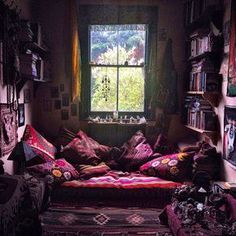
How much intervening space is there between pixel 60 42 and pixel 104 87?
94 cm

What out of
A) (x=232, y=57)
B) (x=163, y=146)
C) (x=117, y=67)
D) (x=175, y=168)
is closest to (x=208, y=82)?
(x=232, y=57)

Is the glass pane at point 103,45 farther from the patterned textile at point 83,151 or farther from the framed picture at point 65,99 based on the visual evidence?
the patterned textile at point 83,151

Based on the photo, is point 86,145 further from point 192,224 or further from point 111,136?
point 192,224

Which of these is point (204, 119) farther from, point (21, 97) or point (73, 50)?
point (21, 97)

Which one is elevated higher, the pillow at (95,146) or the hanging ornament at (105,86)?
the hanging ornament at (105,86)

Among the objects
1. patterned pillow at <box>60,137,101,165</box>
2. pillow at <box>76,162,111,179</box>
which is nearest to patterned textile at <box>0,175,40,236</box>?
pillow at <box>76,162,111,179</box>

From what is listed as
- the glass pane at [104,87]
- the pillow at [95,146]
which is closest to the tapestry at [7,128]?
the pillow at [95,146]

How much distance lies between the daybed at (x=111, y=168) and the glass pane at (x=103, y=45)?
3.80 feet

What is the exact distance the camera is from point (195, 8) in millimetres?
4168

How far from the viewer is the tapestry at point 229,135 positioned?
10.7 feet

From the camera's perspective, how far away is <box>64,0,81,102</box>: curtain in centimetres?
468

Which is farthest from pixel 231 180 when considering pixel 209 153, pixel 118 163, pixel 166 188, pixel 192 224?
pixel 118 163

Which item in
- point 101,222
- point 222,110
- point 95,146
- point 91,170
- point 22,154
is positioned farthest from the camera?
point 95,146

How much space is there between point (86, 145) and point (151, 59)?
159 centimetres
